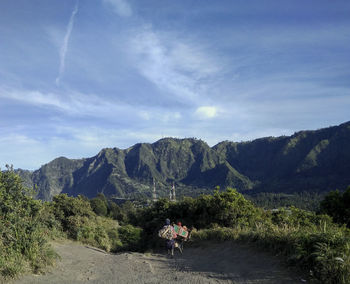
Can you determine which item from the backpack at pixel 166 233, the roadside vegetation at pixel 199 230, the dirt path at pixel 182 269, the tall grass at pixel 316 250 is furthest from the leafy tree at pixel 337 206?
the backpack at pixel 166 233

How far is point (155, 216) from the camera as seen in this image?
22.8m

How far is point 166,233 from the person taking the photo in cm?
1148

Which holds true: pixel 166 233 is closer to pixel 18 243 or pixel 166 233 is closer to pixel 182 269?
pixel 182 269

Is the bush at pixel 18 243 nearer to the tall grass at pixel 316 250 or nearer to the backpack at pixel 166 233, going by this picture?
the backpack at pixel 166 233

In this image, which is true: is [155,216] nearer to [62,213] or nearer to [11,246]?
[62,213]

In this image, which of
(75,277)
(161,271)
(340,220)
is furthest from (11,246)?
Answer: (340,220)

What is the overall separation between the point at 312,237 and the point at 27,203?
39.0 ft

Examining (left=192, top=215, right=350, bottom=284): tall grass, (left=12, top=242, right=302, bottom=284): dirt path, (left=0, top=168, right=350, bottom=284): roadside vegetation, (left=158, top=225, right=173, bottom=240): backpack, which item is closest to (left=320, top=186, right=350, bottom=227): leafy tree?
(left=0, top=168, right=350, bottom=284): roadside vegetation

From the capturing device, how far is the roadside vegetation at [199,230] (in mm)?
6660

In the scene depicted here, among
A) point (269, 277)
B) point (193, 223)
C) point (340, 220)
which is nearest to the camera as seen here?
point (269, 277)

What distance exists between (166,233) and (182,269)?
8.79ft

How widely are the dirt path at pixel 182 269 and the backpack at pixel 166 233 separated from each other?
0.85 metres

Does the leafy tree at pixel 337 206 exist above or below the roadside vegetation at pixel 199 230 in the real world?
below

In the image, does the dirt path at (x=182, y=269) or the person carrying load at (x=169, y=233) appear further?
the person carrying load at (x=169, y=233)
